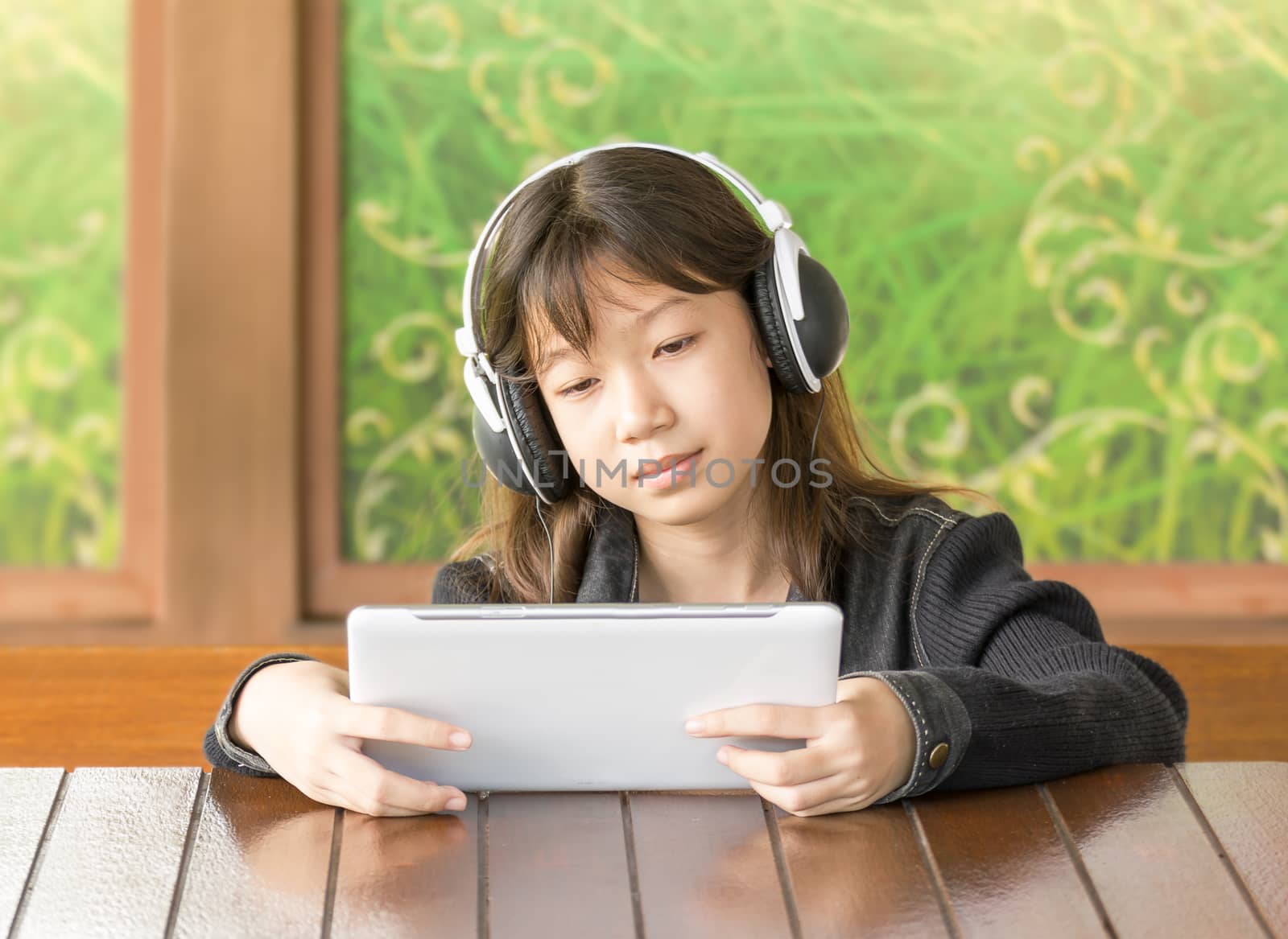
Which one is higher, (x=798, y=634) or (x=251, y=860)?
(x=798, y=634)

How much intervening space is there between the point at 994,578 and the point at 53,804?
0.87 meters

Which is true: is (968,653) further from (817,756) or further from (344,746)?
(344,746)

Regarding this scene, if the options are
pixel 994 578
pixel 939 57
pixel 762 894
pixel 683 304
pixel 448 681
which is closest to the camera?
pixel 762 894

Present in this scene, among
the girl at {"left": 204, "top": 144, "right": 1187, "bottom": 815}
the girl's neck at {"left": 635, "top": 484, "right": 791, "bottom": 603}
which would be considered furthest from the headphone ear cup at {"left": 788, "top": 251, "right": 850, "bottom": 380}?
the girl's neck at {"left": 635, "top": 484, "right": 791, "bottom": 603}

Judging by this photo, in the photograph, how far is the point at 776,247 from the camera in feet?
4.31

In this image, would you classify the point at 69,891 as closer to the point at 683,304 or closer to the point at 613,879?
the point at 613,879

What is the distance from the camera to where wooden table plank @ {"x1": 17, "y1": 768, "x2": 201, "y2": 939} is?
2.72 ft

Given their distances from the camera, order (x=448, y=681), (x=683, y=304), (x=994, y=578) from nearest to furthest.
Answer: (x=448, y=681) < (x=683, y=304) < (x=994, y=578)

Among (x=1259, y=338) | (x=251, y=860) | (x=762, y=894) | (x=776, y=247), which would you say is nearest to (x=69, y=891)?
(x=251, y=860)

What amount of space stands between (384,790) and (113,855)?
0.17 metres

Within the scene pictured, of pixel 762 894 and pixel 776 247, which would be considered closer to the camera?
pixel 762 894

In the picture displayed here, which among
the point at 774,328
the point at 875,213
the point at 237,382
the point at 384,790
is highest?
the point at 774,328

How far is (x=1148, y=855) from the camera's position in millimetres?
905

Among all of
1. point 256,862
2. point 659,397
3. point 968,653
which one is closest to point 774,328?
point 659,397
